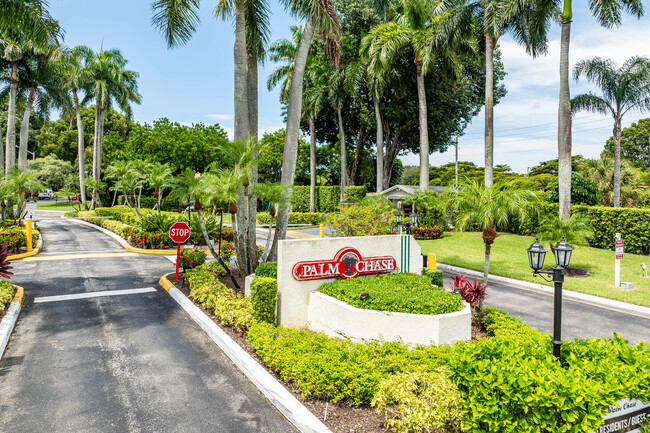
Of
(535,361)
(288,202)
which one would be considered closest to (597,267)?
(288,202)

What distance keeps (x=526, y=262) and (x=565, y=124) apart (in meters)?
7.48

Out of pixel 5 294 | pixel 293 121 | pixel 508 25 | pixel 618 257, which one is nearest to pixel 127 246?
pixel 5 294

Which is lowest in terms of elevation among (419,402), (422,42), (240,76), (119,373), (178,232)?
(119,373)

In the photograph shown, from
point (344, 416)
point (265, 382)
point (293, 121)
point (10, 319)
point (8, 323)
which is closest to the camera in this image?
point (344, 416)

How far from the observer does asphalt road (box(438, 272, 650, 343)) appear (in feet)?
33.4

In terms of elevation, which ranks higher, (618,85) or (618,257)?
(618,85)

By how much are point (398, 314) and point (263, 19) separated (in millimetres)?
11405

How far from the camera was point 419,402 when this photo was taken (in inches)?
212

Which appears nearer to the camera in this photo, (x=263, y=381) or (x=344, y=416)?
(x=344, y=416)

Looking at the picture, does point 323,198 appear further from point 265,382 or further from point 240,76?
point 265,382

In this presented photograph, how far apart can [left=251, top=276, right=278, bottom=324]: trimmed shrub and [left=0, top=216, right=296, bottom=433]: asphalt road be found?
3.85 ft

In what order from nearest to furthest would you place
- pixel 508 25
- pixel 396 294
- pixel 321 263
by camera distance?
pixel 396 294 → pixel 321 263 → pixel 508 25

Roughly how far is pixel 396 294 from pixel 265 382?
341 centimetres

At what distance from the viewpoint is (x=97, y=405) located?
628 cm
